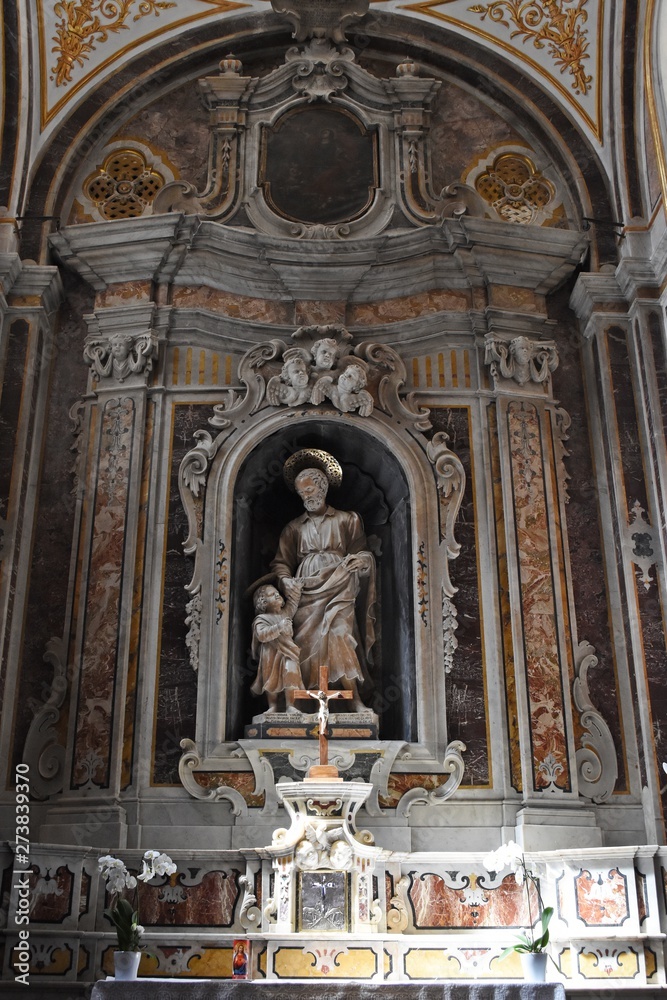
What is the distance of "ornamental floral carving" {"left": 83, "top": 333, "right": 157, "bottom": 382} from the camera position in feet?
30.0

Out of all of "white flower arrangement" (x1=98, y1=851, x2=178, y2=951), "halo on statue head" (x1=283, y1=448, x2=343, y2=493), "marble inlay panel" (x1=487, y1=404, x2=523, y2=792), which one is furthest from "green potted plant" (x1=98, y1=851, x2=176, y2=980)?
"halo on statue head" (x1=283, y1=448, x2=343, y2=493)

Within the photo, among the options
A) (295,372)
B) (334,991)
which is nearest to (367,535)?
(295,372)

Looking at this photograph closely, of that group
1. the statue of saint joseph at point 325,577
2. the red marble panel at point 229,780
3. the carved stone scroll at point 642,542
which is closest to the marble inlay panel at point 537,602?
the carved stone scroll at point 642,542

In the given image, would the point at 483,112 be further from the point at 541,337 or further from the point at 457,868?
the point at 457,868

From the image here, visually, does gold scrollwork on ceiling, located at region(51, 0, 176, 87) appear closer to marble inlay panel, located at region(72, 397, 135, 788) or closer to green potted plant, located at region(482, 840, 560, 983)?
marble inlay panel, located at region(72, 397, 135, 788)

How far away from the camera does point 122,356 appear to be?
9.16 m

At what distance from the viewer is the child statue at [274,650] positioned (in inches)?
332

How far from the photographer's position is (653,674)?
8.20 meters

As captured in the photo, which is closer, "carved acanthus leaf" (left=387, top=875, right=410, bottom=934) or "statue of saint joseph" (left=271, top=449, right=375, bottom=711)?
"carved acanthus leaf" (left=387, top=875, right=410, bottom=934)

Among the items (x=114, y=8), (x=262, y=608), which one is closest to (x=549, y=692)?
(x=262, y=608)

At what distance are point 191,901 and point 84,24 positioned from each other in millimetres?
7132

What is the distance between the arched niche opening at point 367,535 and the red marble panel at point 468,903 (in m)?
1.17

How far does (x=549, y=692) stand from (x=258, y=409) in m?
3.02

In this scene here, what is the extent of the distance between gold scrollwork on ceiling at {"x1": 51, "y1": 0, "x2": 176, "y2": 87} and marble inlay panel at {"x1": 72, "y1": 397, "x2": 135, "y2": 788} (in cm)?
309
